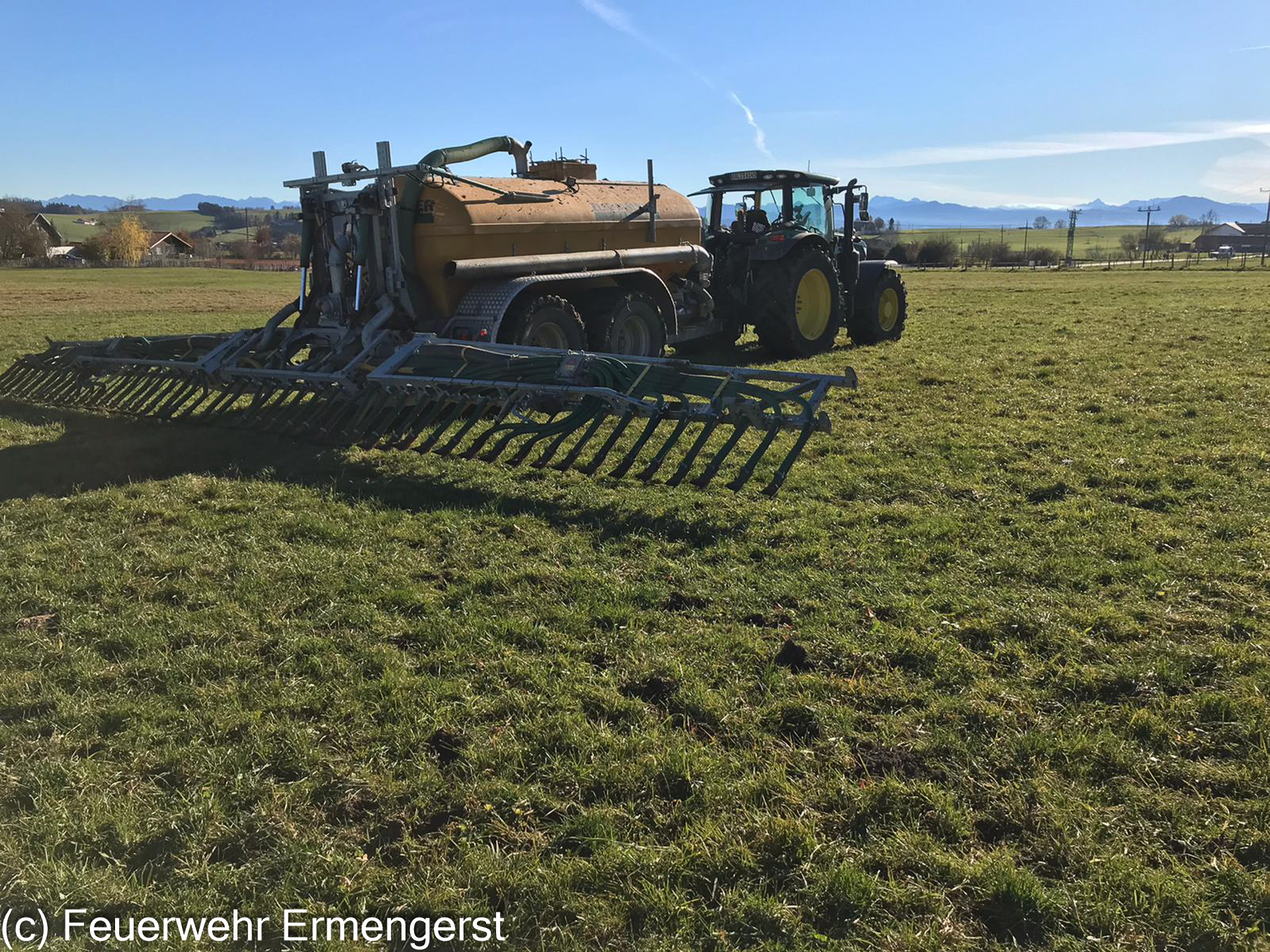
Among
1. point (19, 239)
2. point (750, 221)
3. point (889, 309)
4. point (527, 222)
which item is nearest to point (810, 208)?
point (750, 221)

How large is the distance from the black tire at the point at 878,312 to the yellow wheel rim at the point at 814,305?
0.90m

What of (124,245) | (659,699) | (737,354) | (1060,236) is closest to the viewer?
(659,699)

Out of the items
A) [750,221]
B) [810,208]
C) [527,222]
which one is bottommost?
[527,222]

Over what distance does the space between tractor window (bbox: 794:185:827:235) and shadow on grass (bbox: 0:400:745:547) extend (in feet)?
24.9

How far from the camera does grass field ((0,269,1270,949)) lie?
2348 mm

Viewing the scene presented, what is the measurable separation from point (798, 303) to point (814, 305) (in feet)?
2.03

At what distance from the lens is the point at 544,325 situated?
837cm

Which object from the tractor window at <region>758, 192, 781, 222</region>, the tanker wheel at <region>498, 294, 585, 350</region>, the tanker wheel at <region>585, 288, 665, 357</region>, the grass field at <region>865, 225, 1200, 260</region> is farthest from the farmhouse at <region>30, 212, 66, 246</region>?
the tanker wheel at <region>498, 294, 585, 350</region>

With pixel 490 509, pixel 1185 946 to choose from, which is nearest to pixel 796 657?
pixel 1185 946

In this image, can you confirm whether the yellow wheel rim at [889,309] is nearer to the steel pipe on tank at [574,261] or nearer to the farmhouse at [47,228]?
the steel pipe on tank at [574,261]

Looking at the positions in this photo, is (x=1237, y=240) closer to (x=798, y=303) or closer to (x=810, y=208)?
(x=810, y=208)

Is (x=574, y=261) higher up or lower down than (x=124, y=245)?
lower down

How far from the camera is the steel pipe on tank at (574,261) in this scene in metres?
8.01

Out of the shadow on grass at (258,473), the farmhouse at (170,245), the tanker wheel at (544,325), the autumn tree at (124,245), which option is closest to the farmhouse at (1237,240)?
the tanker wheel at (544,325)
